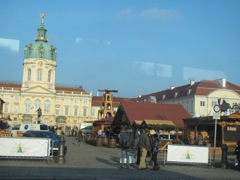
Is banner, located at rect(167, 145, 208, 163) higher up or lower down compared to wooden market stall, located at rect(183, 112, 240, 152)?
lower down

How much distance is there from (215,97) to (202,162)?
2670 inches

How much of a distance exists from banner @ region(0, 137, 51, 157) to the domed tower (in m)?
98.0

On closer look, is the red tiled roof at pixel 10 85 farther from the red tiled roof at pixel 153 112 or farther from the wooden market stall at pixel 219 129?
the wooden market stall at pixel 219 129

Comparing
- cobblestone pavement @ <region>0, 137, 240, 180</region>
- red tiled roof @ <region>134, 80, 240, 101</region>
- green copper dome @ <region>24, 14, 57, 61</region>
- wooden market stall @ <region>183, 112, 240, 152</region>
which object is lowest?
cobblestone pavement @ <region>0, 137, 240, 180</region>

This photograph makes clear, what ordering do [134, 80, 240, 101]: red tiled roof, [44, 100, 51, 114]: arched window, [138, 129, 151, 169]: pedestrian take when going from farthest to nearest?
1. [44, 100, 51, 114]: arched window
2. [134, 80, 240, 101]: red tiled roof
3. [138, 129, 151, 169]: pedestrian

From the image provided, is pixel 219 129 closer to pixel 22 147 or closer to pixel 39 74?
pixel 22 147

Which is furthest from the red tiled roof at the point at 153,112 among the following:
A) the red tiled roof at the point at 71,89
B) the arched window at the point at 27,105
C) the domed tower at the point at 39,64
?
the red tiled roof at the point at 71,89

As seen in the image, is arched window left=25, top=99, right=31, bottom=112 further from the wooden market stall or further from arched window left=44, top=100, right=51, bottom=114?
the wooden market stall

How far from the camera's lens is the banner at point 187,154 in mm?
17297

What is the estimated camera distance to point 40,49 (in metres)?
113

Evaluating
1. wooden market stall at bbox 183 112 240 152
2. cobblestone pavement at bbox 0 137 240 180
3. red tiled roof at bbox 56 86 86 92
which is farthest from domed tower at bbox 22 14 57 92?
cobblestone pavement at bbox 0 137 240 180

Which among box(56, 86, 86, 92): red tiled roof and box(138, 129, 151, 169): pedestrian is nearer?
box(138, 129, 151, 169): pedestrian

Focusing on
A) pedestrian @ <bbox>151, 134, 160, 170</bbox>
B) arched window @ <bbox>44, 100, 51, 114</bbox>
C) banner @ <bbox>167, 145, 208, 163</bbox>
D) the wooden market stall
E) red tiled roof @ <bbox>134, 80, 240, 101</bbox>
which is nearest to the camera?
pedestrian @ <bbox>151, 134, 160, 170</bbox>

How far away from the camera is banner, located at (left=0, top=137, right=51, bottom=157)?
54.9 ft
